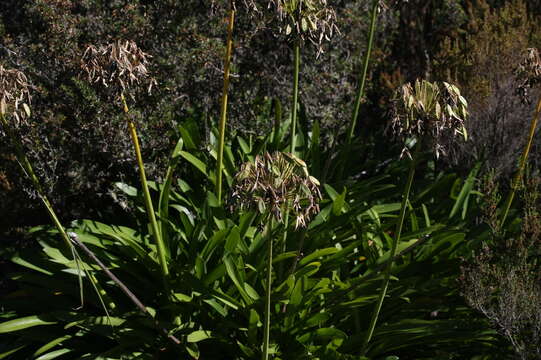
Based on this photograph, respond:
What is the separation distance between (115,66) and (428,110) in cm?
135

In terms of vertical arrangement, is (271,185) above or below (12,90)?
below

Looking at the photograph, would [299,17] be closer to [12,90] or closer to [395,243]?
[395,243]

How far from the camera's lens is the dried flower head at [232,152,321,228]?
269 centimetres

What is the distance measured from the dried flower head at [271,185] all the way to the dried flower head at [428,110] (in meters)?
0.50

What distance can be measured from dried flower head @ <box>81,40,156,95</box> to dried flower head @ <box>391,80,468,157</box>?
45.5 inches

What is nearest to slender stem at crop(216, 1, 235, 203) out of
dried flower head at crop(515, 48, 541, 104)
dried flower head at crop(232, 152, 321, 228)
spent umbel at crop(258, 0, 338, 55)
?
spent umbel at crop(258, 0, 338, 55)

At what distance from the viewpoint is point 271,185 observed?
8.87 feet

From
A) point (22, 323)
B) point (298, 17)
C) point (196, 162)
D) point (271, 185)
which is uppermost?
point (298, 17)

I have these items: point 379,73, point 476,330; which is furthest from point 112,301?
point 379,73

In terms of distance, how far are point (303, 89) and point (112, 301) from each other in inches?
102

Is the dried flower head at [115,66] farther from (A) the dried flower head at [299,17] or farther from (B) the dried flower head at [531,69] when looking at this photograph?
(B) the dried flower head at [531,69]

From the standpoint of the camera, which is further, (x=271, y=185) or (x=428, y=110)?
(x=428, y=110)

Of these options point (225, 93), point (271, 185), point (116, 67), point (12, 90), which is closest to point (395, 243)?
point (271, 185)

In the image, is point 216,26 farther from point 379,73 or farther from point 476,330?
point 476,330
